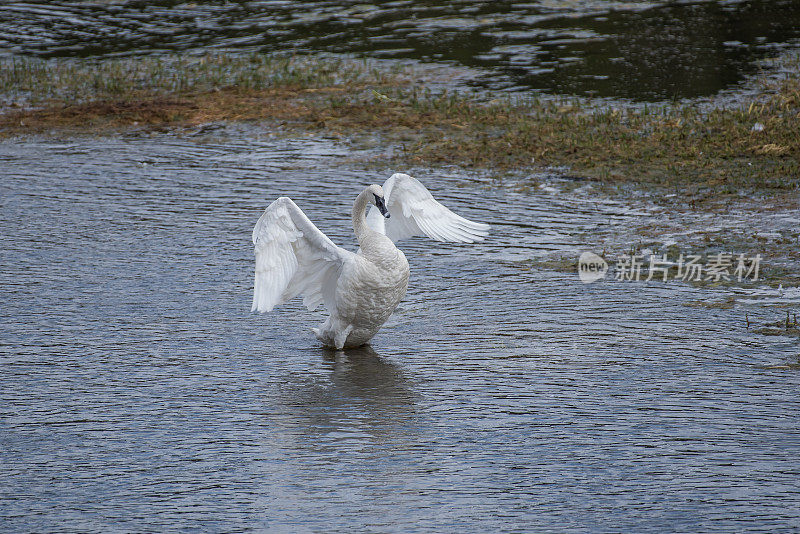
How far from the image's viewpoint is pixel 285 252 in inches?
310

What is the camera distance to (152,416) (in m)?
6.86

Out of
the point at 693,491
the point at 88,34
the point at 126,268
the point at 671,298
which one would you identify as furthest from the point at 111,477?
the point at 88,34

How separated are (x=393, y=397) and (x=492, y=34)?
1312cm

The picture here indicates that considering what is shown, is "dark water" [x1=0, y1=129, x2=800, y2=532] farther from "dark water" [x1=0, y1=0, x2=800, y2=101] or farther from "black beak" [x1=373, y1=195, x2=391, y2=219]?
"dark water" [x1=0, y1=0, x2=800, y2=101]

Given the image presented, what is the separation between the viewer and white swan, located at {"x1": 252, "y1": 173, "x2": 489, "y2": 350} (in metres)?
7.73

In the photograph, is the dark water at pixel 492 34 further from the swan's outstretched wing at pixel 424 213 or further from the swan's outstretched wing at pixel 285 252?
the swan's outstretched wing at pixel 285 252

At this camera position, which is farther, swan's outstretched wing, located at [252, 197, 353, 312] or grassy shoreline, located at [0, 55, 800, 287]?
grassy shoreline, located at [0, 55, 800, 287]

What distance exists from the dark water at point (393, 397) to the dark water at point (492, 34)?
591 centimetres

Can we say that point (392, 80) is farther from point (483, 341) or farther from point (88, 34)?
point (483, 341)

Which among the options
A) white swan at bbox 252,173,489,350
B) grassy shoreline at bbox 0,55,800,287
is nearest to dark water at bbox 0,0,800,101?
grassy shoreline at bbox 0,55,800,287

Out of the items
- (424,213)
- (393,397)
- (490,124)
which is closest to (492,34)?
(490,124)

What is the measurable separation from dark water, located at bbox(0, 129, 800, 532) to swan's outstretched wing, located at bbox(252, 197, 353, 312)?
1.72 feet

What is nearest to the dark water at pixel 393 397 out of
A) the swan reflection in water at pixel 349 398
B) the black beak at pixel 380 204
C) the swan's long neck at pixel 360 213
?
the swan reflection in water at pixel 349 398

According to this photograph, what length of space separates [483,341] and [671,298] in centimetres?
172
